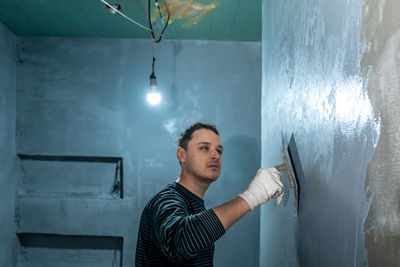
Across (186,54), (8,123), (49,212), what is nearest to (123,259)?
(49,212)

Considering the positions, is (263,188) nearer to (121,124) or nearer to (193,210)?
(193,210)

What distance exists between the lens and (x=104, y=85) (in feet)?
12.4

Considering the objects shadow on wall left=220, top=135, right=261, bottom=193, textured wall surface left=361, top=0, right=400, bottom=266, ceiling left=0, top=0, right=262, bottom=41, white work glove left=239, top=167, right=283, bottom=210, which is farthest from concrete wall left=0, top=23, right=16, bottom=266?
textured wall surface left=361, top=0, right=400, bottom=266

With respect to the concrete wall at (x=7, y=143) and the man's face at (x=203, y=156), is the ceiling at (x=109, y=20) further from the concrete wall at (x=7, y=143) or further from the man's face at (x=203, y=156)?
the man's face at (x=203, y=156)

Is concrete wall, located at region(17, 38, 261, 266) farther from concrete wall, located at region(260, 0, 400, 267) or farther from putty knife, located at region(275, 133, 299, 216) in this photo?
putty knife, located at region(275, 133, 299, 216)

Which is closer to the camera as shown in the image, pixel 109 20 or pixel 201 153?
pixel 201 153

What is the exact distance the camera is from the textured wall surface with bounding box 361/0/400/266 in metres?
0.50

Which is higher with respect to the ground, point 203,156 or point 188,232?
point 203,156

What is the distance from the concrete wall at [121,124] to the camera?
12.1 feet

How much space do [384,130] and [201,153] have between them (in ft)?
3.68

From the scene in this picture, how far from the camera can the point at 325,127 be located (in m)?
0.88

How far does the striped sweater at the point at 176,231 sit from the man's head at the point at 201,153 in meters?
0.11

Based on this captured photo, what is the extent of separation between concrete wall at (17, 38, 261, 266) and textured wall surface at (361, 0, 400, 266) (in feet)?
10.3

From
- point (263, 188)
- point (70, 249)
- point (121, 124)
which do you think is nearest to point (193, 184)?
point (263, 188)
